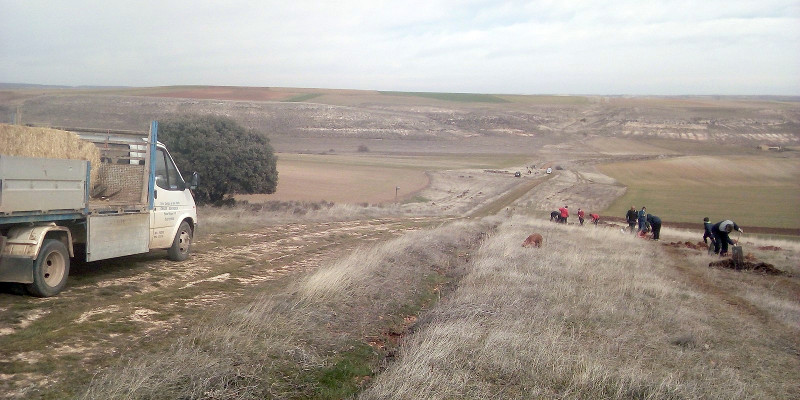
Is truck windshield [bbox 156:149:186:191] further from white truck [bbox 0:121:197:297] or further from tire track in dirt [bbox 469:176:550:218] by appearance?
tire track in dirt [bbox 469:176:550:218]

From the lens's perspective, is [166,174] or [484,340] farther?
[166,174]

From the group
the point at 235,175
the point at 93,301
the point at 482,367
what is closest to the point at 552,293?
the point at 482,367

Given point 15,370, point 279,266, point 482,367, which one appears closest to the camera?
point 15,370

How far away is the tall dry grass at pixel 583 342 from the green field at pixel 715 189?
98.6 ft

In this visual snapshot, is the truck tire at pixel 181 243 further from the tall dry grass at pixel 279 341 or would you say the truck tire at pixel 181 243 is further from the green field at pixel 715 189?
the green field at pixel 715 189

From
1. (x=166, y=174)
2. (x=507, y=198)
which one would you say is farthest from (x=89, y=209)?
(x=507, y=198)

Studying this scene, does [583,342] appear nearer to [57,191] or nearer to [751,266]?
[57,191]

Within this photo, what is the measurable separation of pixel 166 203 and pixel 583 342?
785 cm

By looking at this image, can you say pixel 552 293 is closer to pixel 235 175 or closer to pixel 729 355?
pixel 729 355

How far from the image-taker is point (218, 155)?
114 ft

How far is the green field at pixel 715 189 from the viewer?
4281 centimetres

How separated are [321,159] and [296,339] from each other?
6484 centimetres

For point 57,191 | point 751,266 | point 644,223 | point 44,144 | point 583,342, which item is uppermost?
point 44,144

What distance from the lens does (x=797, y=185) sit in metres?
57.0
